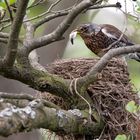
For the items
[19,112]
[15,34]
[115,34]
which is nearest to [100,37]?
[115,34]

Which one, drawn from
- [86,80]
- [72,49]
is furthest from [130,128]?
[72,49]

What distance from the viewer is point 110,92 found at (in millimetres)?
2354

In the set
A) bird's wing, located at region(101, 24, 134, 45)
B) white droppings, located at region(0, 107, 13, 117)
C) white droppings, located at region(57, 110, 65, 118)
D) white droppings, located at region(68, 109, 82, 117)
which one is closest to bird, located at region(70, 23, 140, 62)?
bird's wing, located at region(101, 24, 134, 45)

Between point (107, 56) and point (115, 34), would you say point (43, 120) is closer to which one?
point (107, 56)

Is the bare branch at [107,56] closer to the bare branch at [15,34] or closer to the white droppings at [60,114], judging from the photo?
the white droppings at [60,114]

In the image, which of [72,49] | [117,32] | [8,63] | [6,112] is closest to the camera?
[6,112]

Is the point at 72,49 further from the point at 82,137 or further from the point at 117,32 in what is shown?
the point at 82,137

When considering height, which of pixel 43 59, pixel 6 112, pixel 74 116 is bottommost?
pixel 43 59

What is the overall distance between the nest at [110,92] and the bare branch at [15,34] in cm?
62

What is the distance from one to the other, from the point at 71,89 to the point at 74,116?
160 mm

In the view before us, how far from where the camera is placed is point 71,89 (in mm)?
1999

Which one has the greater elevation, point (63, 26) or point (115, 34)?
point (63, 26)

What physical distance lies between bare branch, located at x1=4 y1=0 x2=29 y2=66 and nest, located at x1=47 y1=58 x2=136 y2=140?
62cm

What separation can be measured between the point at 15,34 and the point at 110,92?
2.90 feet
